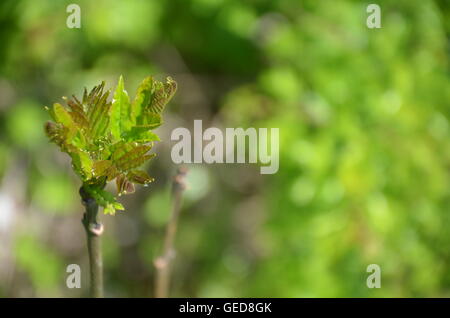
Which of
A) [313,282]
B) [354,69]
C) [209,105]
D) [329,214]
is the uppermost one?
[209,105]

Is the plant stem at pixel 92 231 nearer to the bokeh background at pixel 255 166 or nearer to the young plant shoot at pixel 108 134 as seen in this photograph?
the young plant shoot at pixel 108 134

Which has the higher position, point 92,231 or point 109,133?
point 109,133

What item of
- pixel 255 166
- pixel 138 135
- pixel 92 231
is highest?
pixel 255 166

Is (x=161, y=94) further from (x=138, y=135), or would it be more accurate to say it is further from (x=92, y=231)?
(x=92, y=231)

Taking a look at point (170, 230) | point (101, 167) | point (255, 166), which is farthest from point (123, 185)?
point (255, 166)

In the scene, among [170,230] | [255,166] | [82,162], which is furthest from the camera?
[255,166]

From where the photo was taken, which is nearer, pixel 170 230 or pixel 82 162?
pixel 82 162

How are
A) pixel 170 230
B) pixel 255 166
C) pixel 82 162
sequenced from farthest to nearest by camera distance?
pixel 255 166 → pixel 170 230 → pixel 82 162
